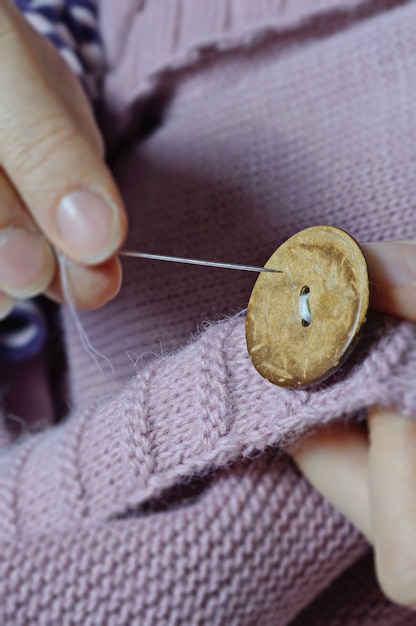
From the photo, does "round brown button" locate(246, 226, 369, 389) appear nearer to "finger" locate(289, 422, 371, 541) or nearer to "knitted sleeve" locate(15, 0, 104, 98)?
"finger" locate(289, 422, 371, 541)

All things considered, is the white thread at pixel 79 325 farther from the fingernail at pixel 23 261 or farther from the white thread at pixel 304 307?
the white thread at pixel 304 307

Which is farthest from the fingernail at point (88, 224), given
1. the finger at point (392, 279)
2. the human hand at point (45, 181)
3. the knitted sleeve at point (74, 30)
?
the knitted sleeve at point (74, 30)

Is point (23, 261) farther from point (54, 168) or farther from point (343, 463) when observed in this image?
point (343, 463)

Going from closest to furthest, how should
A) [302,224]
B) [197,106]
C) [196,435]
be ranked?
[196,435], [302,224], [197,106]

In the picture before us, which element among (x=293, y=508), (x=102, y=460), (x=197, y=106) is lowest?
(x=293, y=508)

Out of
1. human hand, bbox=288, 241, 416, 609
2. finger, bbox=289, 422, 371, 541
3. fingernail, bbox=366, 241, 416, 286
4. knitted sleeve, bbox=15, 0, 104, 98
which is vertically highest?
knitted sleeve, bbox=15, 0, 104, 98

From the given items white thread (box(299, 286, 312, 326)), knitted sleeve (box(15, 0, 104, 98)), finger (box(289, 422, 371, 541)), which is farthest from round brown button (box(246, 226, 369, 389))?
knitted sleeve (box(15, 0, 104, 98))

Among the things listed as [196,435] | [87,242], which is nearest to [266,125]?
[87,242]

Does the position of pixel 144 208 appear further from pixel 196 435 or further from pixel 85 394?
pixel 196 435
